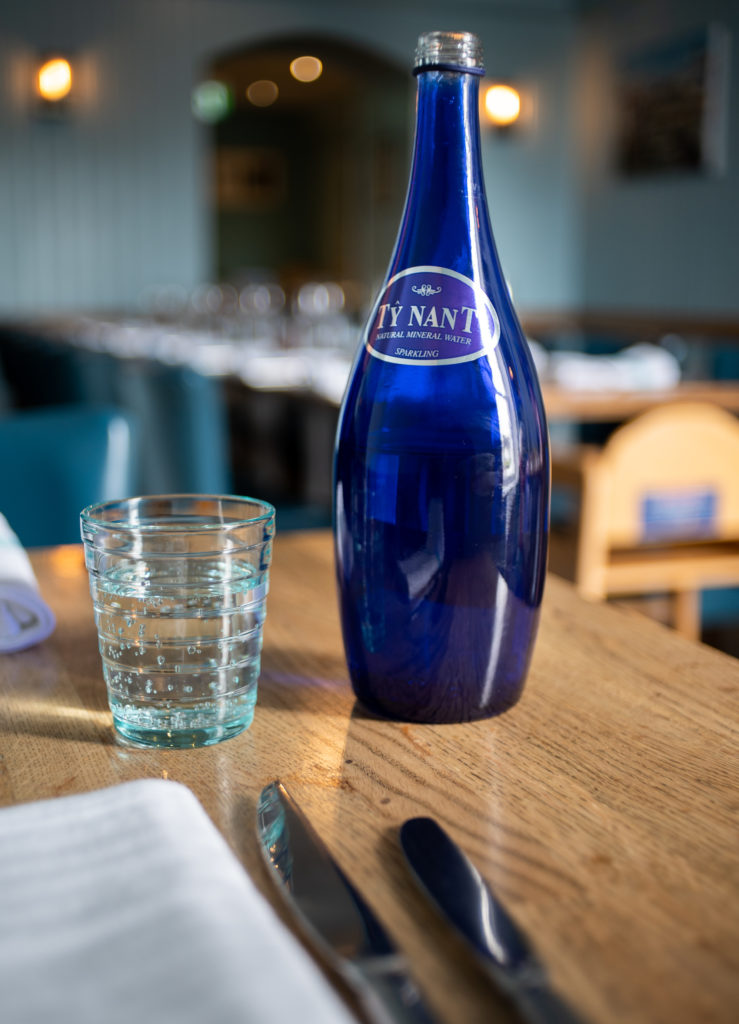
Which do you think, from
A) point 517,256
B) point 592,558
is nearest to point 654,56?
point 517,256

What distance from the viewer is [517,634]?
1.65 ft

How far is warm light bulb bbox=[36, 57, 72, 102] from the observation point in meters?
5.11

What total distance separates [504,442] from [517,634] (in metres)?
0.10

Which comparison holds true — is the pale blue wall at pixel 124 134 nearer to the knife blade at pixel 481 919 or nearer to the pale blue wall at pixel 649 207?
the pale blue wall at pixel 649 207

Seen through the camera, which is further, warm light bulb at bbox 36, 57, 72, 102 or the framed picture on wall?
the framed picture on wall

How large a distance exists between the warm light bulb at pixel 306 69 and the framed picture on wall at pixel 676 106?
2.67 m

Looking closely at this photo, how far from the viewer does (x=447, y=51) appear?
1.54 ft

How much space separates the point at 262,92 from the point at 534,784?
34.1 ft

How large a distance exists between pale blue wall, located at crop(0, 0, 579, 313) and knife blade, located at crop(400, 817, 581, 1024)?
611cm

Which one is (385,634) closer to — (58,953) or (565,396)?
(58,953)

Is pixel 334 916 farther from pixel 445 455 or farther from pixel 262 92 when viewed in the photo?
pixel 262 92

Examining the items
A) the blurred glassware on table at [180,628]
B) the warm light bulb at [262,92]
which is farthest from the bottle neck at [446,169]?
the warm light bulb at [262,92]

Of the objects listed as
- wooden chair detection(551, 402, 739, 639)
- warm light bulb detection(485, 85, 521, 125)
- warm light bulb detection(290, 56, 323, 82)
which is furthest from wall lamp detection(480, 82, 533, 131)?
wooden chair detection(551, 402, 739, 639)

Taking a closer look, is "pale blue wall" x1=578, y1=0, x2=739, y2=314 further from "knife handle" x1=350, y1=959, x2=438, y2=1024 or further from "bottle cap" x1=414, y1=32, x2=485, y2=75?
"knife handle" x1=350, y1=959, x2=438, y2=1024
